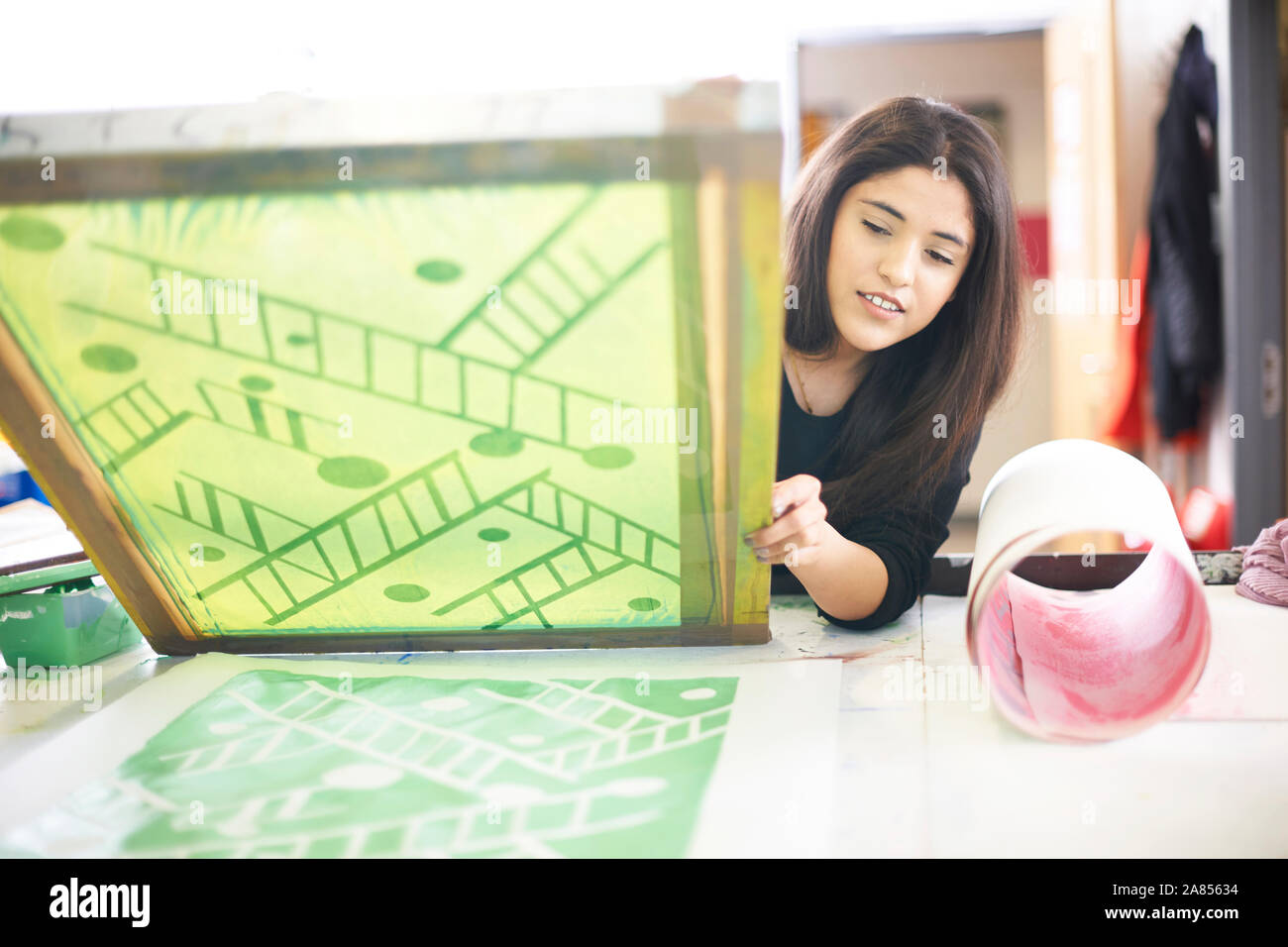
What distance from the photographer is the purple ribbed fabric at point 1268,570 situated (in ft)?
3.04

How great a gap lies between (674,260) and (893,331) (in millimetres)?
481

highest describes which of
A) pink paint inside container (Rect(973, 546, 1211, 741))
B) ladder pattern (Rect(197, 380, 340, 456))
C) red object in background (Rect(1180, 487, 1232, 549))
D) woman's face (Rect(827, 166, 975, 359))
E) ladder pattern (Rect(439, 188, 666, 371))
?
woman's face (Rect(827, 166, 975, 359))

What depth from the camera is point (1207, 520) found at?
2.17 metres

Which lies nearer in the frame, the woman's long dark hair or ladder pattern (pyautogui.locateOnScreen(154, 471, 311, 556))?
ladder pattern (pyautogui.locateOnScreen(154, 471, 311, 556))

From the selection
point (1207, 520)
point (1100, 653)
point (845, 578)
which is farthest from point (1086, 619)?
point (1207, 520)

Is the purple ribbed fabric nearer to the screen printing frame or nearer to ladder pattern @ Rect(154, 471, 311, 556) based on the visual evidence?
the screen printing frame

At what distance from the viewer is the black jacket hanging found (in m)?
2.15

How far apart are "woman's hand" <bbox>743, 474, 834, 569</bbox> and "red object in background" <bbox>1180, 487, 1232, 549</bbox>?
1.54 m

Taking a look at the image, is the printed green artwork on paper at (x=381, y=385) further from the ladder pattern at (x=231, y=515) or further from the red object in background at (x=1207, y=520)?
the red object in background at (x=1207, y=520)

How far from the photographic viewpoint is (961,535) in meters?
3.40

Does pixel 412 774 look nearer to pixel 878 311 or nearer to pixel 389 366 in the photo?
pixel 389 366

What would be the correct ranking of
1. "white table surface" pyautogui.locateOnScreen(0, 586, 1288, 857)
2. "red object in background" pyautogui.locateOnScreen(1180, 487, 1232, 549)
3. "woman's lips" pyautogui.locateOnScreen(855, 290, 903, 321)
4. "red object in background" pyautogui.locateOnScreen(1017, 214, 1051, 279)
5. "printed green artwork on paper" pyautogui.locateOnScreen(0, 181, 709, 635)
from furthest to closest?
"red object in background" pyautogui.locateOnScreen(1017, 214, 1051, 279), "red object in background" pyautogui.locateOnScreen(1180, 487, 1232, 549), "woman's lips" pyautogui.locateOnScreen(855, 290, 903, 321), "printed green artwork on paper" pyautogui.locateOnScreen(0, 181, 709, 635), "white table surface" pyautogui.locateOnScreen(0, 586, 1288, 857)

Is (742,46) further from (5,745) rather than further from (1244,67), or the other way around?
(5,745)

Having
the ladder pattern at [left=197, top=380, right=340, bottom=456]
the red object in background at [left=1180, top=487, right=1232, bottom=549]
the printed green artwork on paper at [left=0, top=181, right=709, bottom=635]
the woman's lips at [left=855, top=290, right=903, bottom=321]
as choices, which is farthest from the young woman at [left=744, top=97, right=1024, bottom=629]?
the red object in background at [left=1180, top=487, right=1232, bottom=549]
